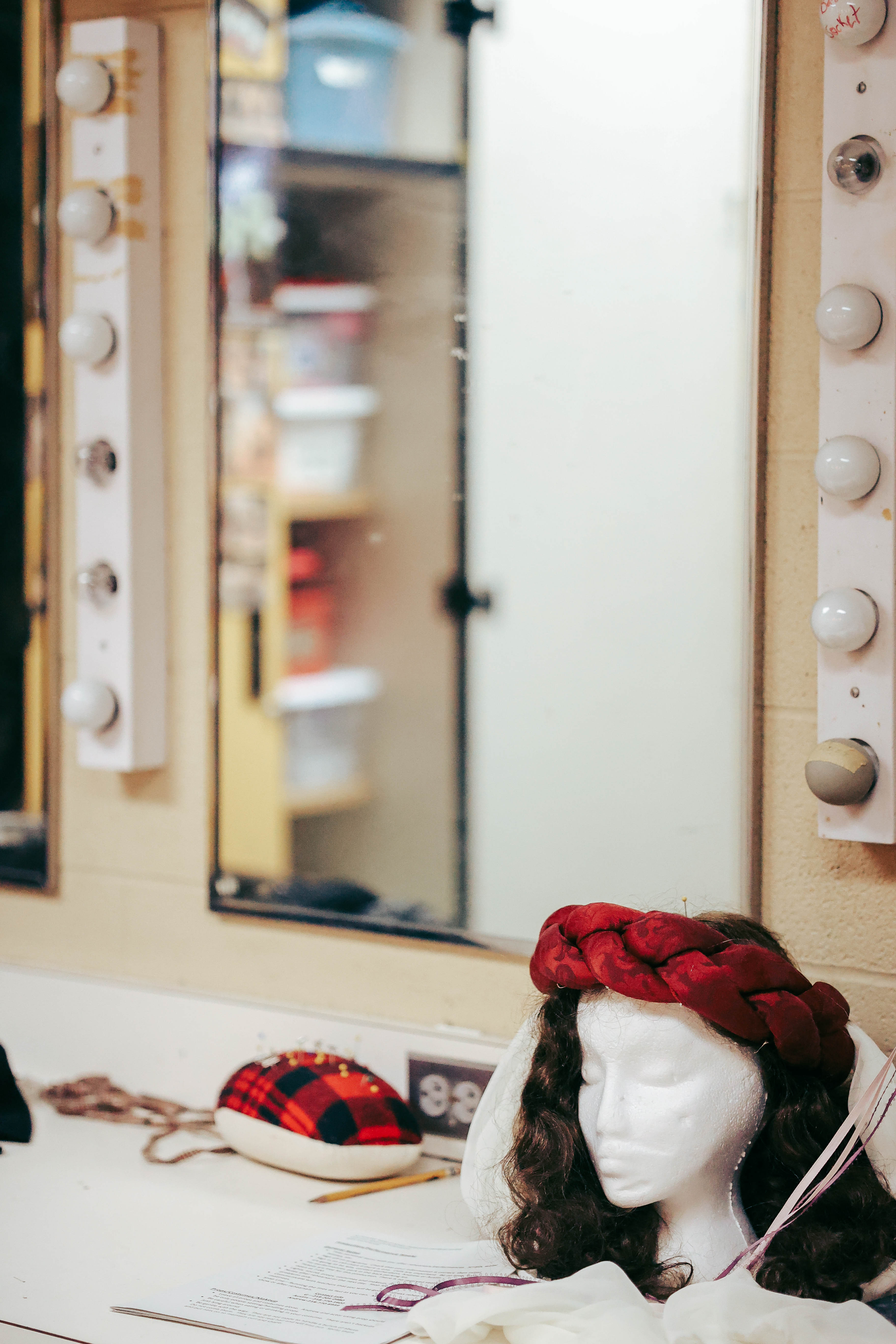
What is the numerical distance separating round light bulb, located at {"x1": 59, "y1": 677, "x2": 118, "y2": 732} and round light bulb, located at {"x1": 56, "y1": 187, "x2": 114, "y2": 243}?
1.56 feet

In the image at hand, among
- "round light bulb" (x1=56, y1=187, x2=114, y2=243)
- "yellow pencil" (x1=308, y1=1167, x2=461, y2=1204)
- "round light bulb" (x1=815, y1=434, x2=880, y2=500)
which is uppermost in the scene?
"round light bulb" (x1=56, y1=187, x2=114, y2=243)

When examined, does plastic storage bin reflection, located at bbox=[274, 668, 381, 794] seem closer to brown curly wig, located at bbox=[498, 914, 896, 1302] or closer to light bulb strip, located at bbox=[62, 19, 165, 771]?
light bulb strip, located at bbox=[62, 19, 165, 771]

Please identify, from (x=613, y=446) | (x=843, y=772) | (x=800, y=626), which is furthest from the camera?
(x=613, y=446)

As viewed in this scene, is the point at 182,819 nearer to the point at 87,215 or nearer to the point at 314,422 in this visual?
the point at 314,422

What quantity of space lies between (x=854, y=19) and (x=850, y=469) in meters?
0.34

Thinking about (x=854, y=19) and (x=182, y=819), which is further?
(x=182, y=819)

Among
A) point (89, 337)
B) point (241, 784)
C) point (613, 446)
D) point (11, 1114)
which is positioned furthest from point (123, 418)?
point (11, 1114)

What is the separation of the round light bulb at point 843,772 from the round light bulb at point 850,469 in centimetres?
20

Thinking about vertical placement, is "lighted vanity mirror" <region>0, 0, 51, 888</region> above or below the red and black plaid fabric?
above

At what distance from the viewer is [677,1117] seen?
927 mm

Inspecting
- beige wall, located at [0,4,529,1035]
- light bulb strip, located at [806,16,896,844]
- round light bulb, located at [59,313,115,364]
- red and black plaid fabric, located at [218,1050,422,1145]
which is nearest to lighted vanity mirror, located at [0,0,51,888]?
beige wall, located at [0,4,529,1035]

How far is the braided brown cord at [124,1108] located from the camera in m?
1.39

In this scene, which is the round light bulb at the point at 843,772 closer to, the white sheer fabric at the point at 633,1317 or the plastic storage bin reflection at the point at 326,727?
the white sheer fabric at the point at 633,1317

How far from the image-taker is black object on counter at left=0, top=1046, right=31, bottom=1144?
131cm
